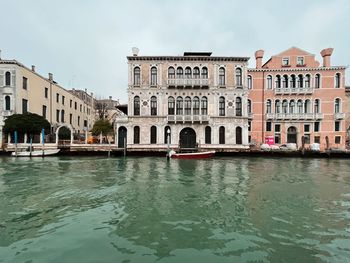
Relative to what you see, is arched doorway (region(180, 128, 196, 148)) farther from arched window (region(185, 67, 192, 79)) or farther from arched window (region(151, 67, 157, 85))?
arched window (region(151, 67, 157, 85))

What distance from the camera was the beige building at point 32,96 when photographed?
24.5 metres

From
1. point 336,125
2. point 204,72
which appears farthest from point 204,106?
point 336,125

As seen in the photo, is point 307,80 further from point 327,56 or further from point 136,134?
point 136,134

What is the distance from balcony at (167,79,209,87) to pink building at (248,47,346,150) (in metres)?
8.05

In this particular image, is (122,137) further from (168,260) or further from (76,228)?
(168,260)

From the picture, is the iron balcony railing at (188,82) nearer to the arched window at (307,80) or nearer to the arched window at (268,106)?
the arched window at (268,106)

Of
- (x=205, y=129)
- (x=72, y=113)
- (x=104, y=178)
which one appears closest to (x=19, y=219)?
(x=104, y=178)

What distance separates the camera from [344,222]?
17.9 feet

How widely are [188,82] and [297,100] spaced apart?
582 inches

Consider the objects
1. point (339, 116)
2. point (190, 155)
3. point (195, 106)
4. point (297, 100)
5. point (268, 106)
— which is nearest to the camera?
point (190, 155)

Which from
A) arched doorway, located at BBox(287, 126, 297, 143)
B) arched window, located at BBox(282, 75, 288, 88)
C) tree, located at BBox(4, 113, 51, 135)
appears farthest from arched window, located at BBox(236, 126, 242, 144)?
tree, located at BBox(4, 113, 51, 135)

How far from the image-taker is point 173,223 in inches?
212

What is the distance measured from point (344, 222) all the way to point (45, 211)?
24.7 feet

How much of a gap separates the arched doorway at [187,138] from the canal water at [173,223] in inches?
630
